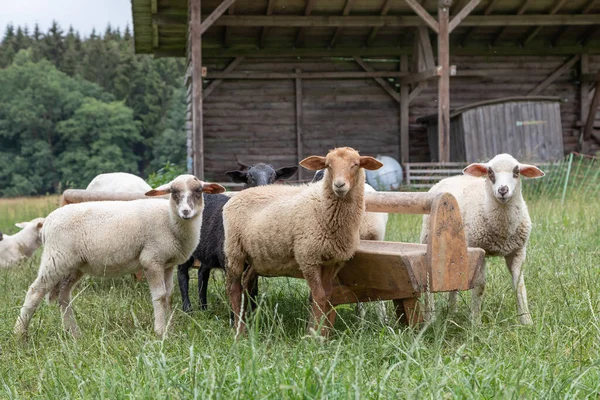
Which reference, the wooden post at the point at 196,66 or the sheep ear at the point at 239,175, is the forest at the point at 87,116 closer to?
the wooden post at the point at 196,66

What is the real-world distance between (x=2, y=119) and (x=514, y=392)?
6428cm

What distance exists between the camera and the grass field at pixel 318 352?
295cm

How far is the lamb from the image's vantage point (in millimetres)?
5801

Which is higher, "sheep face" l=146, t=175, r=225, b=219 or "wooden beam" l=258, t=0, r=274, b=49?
"wooden beam" l=258, t=0, r=274, b=49

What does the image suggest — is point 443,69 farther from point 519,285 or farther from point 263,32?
point 519,285

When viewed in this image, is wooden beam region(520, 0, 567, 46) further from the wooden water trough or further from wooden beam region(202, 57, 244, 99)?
the wooden water trough

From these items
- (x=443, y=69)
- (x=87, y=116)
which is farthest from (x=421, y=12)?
(x=87, y=116)

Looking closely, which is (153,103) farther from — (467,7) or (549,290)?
(549,290)

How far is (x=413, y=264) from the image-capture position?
439cm

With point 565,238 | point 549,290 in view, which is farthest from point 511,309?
point 565,238

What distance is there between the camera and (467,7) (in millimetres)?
14352

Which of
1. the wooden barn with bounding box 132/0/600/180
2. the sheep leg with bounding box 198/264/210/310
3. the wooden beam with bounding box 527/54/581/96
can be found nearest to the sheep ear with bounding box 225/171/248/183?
the sheep leg with bounding box 198/264/210/310

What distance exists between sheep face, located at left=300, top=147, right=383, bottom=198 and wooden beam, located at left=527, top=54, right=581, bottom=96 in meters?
16.0

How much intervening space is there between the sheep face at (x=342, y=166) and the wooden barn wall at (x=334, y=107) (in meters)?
14.0
